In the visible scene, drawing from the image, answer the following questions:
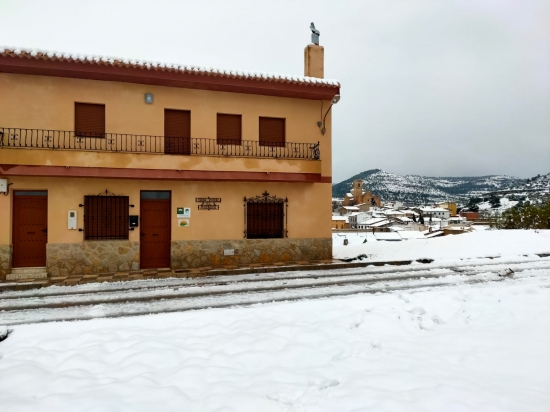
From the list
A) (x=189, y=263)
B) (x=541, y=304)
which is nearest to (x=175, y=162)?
(x=189, y=263)

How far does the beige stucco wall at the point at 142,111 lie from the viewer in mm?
10781

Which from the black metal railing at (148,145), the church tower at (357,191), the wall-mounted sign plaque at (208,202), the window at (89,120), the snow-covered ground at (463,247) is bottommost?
the snow-covered ground at (463,247)

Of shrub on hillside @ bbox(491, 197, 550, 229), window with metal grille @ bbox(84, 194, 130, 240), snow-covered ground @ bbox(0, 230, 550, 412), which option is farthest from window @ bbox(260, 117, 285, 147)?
shrub on hillside @ bbox(491, 197, 550, 229)

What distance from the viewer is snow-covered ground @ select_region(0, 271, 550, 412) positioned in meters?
3.43

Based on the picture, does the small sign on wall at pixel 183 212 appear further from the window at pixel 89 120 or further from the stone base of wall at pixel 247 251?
the window at pixel 89 120

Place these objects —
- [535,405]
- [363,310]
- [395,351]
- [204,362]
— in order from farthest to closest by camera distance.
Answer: [363,310], [395,351], [204,362], [535,405]

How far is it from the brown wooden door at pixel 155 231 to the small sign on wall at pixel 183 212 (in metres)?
0.36

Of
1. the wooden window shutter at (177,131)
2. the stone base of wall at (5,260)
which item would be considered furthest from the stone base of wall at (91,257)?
the wooden window shutter at (177,131)

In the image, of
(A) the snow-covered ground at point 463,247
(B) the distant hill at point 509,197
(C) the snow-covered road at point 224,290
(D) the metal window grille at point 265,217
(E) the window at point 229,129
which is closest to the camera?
(C) the snow-covered road at point 224,290

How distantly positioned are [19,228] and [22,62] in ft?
16.1

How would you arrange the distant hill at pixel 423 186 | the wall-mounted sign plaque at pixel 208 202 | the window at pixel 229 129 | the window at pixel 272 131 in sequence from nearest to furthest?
the wall-mounted sign plaque at pixel 208 202
the window at pixel 229 129
the window at pixel 272 131
the distant hill at pixel 423 186

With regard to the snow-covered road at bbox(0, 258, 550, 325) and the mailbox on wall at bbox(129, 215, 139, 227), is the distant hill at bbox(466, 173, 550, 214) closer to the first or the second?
the snow-covered road at bbox(0, 258, 550, 325)

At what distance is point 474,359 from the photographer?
174 inches

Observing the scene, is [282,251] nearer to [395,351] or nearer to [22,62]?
[395,351]
